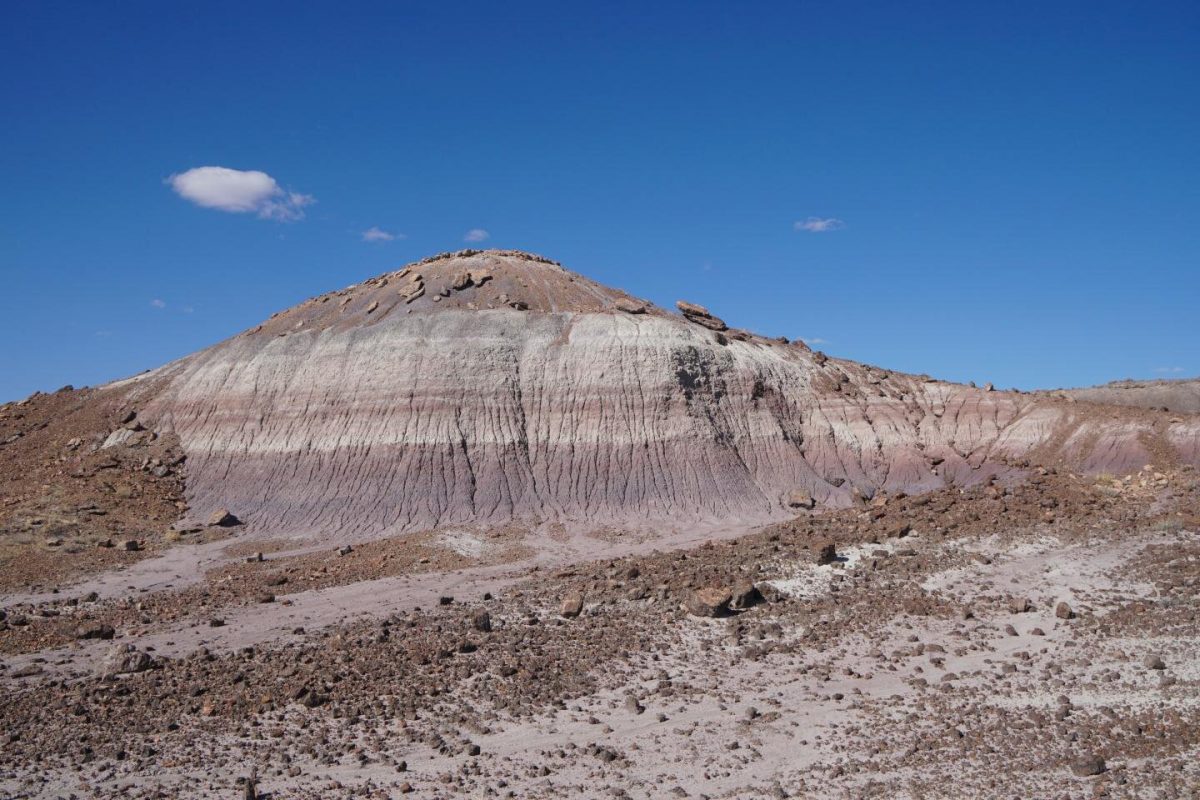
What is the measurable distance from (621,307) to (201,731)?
32057mm

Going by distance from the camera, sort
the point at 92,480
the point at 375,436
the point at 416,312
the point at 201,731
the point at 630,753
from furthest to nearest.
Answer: the point at 416,312 → the point at 375,436 → the point at 92,480 → the point at 201,731 → the point at 630,753

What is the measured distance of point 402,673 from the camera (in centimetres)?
1579

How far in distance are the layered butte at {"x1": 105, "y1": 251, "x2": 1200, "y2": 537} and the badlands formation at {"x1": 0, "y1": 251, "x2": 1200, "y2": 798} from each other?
0.17m

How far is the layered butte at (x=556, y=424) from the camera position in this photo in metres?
33.5

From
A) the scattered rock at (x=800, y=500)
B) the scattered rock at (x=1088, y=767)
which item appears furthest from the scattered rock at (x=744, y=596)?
the scattered rock at (x=800, y=500)

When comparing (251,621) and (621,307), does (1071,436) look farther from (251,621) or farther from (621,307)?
(251,621)

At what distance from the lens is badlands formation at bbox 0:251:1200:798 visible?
12.5 metres

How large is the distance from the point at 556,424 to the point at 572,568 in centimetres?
1274

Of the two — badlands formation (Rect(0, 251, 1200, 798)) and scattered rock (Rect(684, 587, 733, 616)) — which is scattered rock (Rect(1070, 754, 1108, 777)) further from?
scattered rock (Rect(684, 587, 733, 616))

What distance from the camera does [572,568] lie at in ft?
82.2

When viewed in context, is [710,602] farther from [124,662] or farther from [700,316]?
[700,316]

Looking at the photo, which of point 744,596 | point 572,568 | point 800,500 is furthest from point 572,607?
point 800,500

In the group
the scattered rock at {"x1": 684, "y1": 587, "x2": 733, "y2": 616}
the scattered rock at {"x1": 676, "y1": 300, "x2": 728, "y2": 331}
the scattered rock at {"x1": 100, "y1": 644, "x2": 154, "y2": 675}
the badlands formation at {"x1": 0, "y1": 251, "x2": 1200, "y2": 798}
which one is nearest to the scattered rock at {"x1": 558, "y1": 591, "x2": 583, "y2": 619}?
the badlands formation at {"x1": 0, "y1": 251, "x2": 1200, "y2": 798}

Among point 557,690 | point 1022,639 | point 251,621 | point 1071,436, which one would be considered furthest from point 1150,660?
point 1071,436
